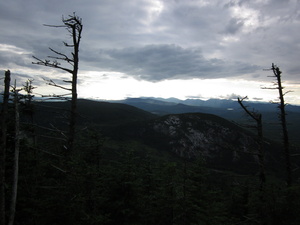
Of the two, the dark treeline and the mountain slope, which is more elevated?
the dark treeline

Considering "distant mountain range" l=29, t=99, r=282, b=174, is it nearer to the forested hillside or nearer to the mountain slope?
the mountain slope

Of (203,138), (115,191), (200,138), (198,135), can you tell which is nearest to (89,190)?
(115,191)

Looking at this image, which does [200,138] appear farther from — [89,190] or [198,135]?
[89,190]

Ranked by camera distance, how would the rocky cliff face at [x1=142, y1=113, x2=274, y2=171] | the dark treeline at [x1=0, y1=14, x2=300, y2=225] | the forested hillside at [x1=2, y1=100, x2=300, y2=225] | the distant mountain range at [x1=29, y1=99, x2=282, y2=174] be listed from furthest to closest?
the rocky cliff face at [x1=142, y1=113, x2=274, y2=171] → the distant mountain range at [x1=29, y1=99, x2=282, y2=174] → the dark treeline at [x1=0, y1=14, x2=300, y2=225] → the forested hillside at [x1=2, y1=100, x2=300, y2=225]

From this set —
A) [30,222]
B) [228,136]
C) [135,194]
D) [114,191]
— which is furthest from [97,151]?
[228,136]

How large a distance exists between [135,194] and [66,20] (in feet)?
42.7

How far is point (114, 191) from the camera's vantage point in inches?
599

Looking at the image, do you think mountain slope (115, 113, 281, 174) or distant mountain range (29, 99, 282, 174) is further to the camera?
mountain slope (115, 113, 281, 174)

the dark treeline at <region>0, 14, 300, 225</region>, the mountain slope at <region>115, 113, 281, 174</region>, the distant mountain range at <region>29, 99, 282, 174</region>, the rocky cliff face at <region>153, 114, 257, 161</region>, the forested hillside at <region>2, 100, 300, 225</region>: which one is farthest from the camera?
the rocky cliff face at <region>153, 114, 257, 161</region>

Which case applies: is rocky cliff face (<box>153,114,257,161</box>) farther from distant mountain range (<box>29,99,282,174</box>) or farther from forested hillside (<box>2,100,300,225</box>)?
forested hillside (<box>2,100,300,225</box>)

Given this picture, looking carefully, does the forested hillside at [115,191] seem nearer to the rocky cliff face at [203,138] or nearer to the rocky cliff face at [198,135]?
the rocky cliff face at [203,138]

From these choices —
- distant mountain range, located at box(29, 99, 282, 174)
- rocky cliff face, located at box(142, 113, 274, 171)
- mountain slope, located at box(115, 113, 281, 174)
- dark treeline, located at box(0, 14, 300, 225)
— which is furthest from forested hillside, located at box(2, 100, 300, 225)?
mountain slope, located at box(115, 113, 281, 174)

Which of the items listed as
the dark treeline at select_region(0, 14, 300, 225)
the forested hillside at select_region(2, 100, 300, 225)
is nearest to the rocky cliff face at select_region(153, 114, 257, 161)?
the forested hillside at select_region(2, 100, 300, 225)

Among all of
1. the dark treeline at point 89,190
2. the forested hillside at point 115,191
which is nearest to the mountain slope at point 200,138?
the forested hillside at point 115,191
